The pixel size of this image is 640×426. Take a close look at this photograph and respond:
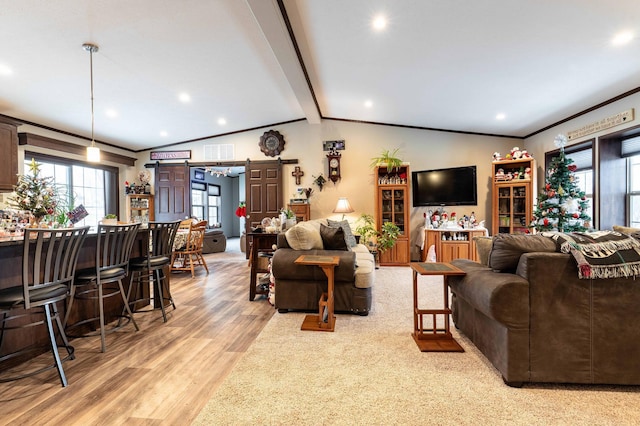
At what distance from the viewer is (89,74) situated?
12.9 feet

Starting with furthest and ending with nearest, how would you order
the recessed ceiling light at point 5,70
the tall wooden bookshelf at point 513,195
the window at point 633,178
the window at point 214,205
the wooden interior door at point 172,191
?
the window at point 214,205 → the wooden interior door at point 172,191 → the tall wooden bookshelf at point 513,195 → the window at point 633,178 → the recessed ceiling light at point 5,70

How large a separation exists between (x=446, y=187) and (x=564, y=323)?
444 centimetres

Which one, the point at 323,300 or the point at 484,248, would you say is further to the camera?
the point at 323,300

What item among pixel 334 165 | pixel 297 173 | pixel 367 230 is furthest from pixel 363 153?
pixel 367 230

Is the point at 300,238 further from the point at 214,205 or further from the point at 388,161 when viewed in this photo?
the point at 214,205

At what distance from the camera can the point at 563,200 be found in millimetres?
4484

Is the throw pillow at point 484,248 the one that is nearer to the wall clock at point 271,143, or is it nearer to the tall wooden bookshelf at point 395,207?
the tall wooden bookshelf at point 395,207

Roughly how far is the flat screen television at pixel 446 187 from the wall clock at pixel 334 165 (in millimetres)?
1634

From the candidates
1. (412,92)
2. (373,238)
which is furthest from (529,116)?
(373,238)

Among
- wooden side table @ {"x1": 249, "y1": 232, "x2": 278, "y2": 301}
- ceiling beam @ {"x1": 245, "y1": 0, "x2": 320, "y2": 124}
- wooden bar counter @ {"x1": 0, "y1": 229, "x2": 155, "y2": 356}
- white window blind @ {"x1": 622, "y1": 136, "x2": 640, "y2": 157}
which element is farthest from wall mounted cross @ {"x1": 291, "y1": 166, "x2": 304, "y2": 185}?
white window blind @ {"x1": 622, "y1": 136, "x2": 640, "y2": 157}

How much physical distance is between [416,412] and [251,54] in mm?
4102

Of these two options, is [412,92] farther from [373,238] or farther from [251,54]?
[373,238]

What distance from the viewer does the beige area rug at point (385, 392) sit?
5.13 ft

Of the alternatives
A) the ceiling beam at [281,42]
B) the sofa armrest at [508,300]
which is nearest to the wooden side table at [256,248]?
the ceiling beam at [281,42]
